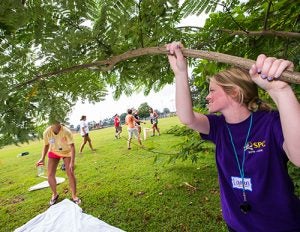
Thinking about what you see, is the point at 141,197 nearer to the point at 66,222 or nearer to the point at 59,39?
the point at 66,222

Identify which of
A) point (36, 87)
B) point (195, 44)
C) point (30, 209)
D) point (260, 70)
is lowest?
point (30, 209)

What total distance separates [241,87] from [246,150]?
0.43 metres

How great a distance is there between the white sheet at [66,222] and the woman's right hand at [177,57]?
3.89 meters

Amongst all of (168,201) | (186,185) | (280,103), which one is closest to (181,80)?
(280,103)

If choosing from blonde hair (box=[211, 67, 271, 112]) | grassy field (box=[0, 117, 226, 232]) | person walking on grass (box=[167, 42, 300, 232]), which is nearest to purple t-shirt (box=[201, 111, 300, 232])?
person walking on grass (box=[167, 42, 300, 232])

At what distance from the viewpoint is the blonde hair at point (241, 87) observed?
6.29ft

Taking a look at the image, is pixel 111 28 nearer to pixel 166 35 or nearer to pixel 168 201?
pixel 166 35

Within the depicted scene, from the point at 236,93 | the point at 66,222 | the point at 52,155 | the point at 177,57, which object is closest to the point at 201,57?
the point at 177,57

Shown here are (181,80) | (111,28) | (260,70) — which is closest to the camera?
(260,70)

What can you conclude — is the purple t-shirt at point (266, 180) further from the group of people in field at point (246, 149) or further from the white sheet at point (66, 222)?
the white sheet at point (66, 222)

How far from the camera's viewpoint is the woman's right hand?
1.49m

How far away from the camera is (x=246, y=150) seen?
5.76 ft

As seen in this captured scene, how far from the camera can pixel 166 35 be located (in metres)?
2.08

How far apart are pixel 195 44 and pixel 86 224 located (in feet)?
12.5
